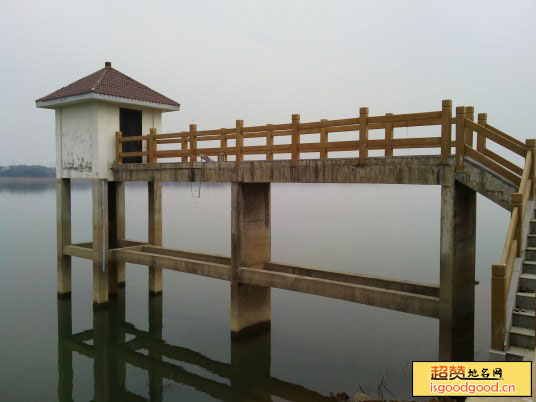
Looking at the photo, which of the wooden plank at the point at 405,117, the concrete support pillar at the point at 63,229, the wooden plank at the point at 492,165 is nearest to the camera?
the wooden plank at the point at 492,165

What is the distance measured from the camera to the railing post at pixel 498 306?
597 centimetres

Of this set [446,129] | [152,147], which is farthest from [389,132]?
[152,147]

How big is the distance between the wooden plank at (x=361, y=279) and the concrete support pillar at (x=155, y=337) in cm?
389

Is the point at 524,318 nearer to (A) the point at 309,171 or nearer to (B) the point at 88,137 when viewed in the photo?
(A) the point at 309,171

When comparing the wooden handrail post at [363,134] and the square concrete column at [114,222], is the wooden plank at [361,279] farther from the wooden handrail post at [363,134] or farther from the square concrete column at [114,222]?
the square concrete column at [114,222]

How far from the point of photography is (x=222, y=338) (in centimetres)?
1399

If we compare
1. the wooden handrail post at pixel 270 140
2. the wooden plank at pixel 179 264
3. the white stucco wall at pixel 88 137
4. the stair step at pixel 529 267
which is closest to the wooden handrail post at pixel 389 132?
the wooden handrail post at pixel 270 140

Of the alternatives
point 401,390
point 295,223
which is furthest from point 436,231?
point 401,390

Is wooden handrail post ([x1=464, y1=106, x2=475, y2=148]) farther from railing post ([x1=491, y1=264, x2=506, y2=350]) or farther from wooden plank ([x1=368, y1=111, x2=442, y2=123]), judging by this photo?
railing post ([x1=491, y1=264, x2=506, y2=350])

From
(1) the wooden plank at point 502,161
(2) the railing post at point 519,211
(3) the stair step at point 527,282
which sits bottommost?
(3) the stair step at point 527,282

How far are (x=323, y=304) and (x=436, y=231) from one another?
88.3 feet

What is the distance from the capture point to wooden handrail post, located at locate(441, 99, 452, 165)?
8547mm

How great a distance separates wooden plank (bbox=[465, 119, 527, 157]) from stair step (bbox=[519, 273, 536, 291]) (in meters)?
2.28

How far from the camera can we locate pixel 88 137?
606 inches
